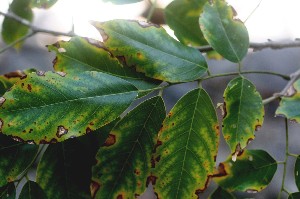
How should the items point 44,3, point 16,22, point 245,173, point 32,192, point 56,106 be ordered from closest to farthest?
point 56,106 < point 32,192 < point 245,173 < point 44,3 < point 16,22

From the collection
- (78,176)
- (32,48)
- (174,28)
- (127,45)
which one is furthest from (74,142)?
(32,48)

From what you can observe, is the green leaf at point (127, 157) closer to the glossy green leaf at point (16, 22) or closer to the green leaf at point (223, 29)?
the green leaf at point (223, 29)

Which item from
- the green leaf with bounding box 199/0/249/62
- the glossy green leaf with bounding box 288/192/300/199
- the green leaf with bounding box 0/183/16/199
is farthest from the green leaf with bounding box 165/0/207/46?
the green leaf with bounding box 0/183/16/199

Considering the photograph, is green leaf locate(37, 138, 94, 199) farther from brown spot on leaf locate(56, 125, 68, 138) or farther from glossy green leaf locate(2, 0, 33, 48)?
glossy green leaf locate(2, 0, 33, 48)

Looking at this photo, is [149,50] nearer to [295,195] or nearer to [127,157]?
[127,157]

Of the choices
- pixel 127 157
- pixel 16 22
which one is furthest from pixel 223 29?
pixel 16 22

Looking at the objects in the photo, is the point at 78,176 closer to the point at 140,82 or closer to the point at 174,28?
the point at 140,82
